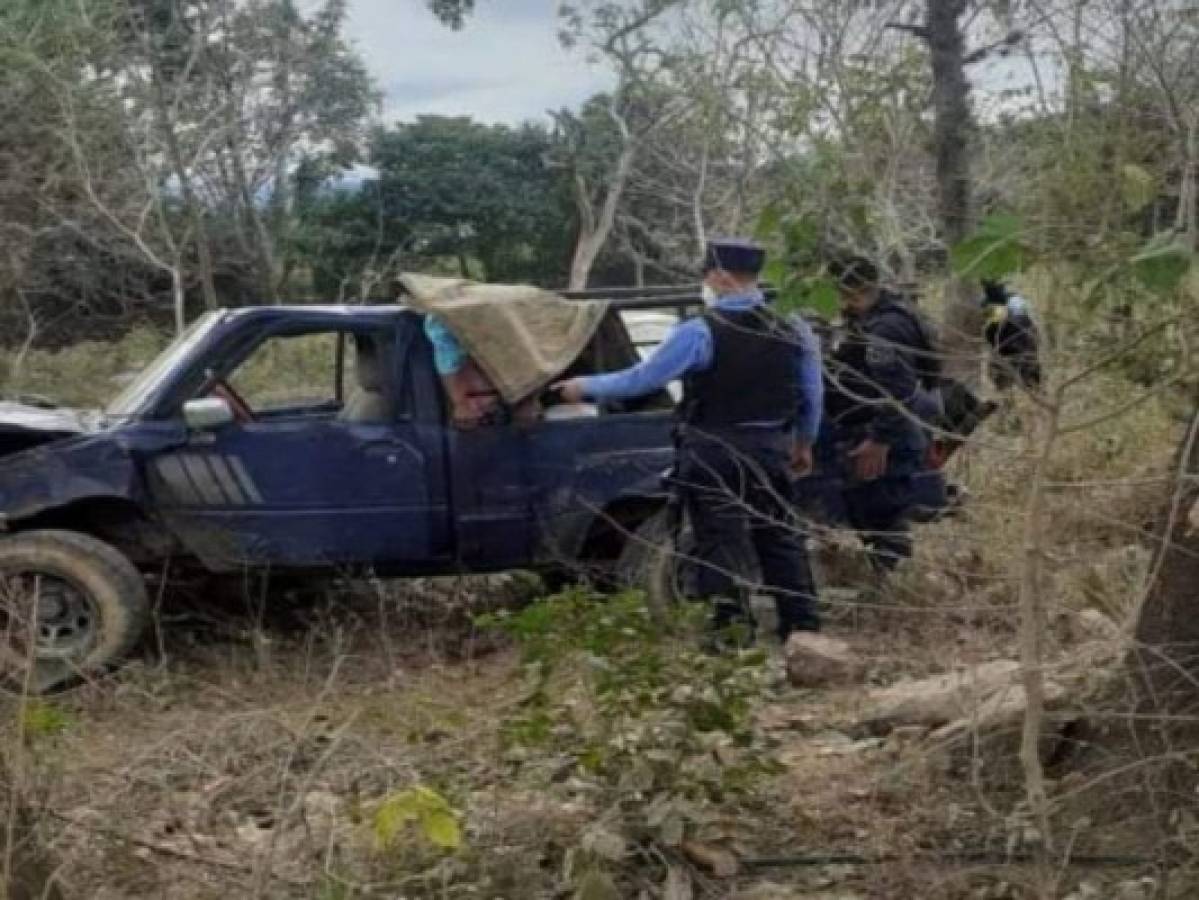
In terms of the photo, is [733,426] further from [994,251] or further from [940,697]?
[994,251]

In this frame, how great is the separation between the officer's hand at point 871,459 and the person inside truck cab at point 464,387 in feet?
4.83

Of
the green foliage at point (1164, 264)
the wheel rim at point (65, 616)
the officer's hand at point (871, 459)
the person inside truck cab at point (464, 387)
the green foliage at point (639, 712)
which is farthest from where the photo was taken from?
the officer's hand at point (871, 459)

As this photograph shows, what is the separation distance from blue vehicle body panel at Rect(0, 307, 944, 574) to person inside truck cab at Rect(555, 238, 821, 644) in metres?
0.67

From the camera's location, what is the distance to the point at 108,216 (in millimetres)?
21781

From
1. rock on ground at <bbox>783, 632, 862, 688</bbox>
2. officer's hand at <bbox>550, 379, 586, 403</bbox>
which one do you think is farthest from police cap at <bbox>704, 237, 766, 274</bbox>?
rock on ground at <bbox>783, 632, 862, 688</bbox>

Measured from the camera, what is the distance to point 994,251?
3723 millimetres

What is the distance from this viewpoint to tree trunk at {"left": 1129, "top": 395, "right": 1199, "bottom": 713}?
4.45 m

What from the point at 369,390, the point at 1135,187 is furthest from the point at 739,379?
the point at 1135,187

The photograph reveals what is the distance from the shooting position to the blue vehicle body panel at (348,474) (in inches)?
309

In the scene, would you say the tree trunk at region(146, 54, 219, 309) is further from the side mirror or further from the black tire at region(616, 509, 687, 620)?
the black tire at region(616, 509, 687, 620)

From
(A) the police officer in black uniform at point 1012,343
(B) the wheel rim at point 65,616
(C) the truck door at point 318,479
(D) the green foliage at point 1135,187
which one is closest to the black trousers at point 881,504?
(C) the truck door at point 318,479

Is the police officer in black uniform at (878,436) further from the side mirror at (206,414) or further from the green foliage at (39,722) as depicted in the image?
the green foliage at (39,722)

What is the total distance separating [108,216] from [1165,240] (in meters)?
19.6

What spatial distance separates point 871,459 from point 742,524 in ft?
3.29
